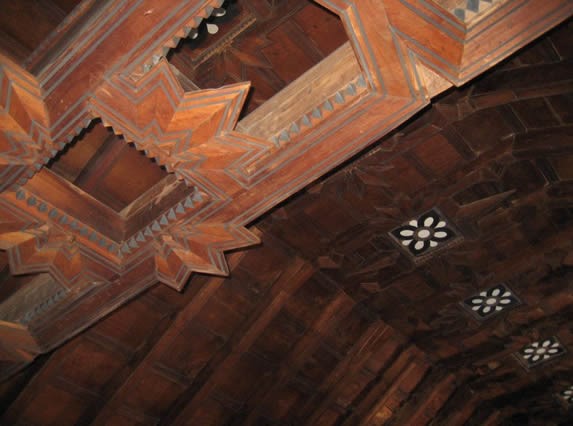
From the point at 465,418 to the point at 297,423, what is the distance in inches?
97.0

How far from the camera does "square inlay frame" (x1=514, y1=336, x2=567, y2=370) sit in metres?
→ 4.98

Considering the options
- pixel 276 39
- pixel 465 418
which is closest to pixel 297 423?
pixel 465 418

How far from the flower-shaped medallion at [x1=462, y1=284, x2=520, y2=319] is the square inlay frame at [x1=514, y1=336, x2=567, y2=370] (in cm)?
82

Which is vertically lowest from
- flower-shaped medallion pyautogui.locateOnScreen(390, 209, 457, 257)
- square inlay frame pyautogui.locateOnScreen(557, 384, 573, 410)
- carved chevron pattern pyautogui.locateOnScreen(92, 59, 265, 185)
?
carved chevron pattern pyautogui.locateOnScreen(92, 59, 265, 185)

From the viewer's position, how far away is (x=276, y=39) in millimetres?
2564

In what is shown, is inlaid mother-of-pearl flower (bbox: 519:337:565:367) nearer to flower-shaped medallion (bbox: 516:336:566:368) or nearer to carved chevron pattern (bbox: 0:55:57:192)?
flower-shaped medallion (bbox: 516:336:566:368)

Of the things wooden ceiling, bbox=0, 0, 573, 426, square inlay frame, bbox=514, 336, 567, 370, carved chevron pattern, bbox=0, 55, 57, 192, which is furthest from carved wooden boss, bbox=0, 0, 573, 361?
square inlay frame, bbox=514, 336, 567, 370

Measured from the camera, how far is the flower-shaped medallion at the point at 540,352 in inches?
196

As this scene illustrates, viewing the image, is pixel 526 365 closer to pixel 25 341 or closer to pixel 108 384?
pixel 108 384

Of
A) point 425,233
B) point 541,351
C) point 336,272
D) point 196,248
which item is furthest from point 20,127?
point 541,351

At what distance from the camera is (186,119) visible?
83.6 inches

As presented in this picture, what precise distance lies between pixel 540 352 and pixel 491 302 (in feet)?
3.92

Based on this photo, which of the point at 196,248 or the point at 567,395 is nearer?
the point at 196,248

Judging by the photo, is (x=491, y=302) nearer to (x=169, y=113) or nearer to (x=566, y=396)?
(x=566, y=396)
